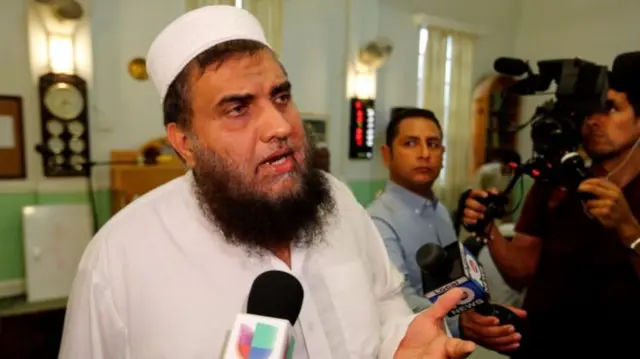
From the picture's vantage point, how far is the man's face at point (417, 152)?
5.87 feet

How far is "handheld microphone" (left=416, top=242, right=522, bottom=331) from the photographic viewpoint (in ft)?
3.40

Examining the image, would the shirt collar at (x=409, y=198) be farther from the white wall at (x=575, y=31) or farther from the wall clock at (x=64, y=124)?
the white wall at (x=575, y=31)


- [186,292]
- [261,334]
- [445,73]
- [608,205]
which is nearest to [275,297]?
[261,334]

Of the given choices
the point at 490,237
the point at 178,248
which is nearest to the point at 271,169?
the point at 178,248

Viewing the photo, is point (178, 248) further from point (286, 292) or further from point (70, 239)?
point (70, 239)

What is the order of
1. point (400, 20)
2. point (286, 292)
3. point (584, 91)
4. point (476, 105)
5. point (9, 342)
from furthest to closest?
point (476, 105)
point (400, 20)
point (9, 342)
point (584, 91)
point (286, 292)

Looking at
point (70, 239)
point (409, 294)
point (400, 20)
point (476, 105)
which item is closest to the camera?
point (409, 294)

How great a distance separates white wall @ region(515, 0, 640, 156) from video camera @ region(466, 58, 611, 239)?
4.65m

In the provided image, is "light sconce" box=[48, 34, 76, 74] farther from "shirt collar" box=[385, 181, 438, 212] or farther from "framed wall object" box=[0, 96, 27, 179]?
"shirt collar" box=[385, 181, 438, 212]

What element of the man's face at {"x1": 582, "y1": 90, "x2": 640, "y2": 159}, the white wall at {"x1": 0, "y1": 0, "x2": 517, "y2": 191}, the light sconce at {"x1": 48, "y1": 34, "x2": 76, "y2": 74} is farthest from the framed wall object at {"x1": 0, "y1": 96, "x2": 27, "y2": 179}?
the man's face at {"x1": 582, "y1": 90, "x2": 640, "y2": 159}

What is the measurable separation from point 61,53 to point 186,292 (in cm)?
298

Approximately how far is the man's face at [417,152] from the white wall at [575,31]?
449cm

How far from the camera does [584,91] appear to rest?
1345 millimetres

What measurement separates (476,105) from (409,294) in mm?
4734
